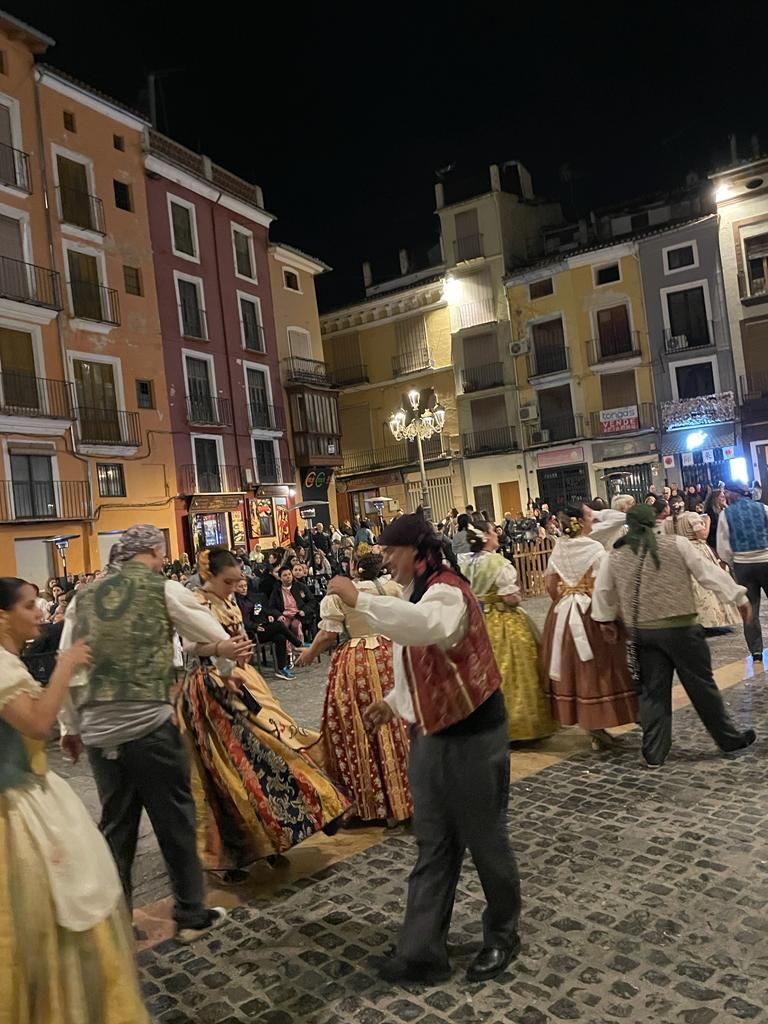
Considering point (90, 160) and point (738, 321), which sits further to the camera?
point (738, 321)

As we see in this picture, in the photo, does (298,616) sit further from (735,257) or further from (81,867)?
(735,257)

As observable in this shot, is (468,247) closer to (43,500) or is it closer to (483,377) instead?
(483,377)

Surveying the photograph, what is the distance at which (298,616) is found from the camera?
11.9 m

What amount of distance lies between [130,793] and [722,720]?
148 inches

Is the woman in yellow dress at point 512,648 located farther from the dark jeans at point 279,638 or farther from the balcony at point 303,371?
the balcony at point 303,371

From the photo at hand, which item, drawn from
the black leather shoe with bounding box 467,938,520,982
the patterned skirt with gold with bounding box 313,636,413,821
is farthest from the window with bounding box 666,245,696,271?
the black leather shoe with bounding box 467,938,520,982

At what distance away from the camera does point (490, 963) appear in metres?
3.16

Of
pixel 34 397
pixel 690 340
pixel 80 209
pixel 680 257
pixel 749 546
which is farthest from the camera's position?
pixel 690 340

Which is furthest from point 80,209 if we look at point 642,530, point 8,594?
point 8,594

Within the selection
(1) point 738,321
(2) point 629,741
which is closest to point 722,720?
(2) point 629,741

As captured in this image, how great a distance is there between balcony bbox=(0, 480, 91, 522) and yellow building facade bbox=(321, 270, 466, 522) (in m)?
14.1

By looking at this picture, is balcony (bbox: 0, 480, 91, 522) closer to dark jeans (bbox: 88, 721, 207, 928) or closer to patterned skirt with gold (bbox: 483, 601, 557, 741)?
patterned skirt with gold (bbox: 483, 601, 557, 741)

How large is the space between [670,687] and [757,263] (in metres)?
26.9

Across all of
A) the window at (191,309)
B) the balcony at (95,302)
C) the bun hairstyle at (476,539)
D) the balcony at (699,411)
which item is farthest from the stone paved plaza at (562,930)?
the balcony at (699,411)
